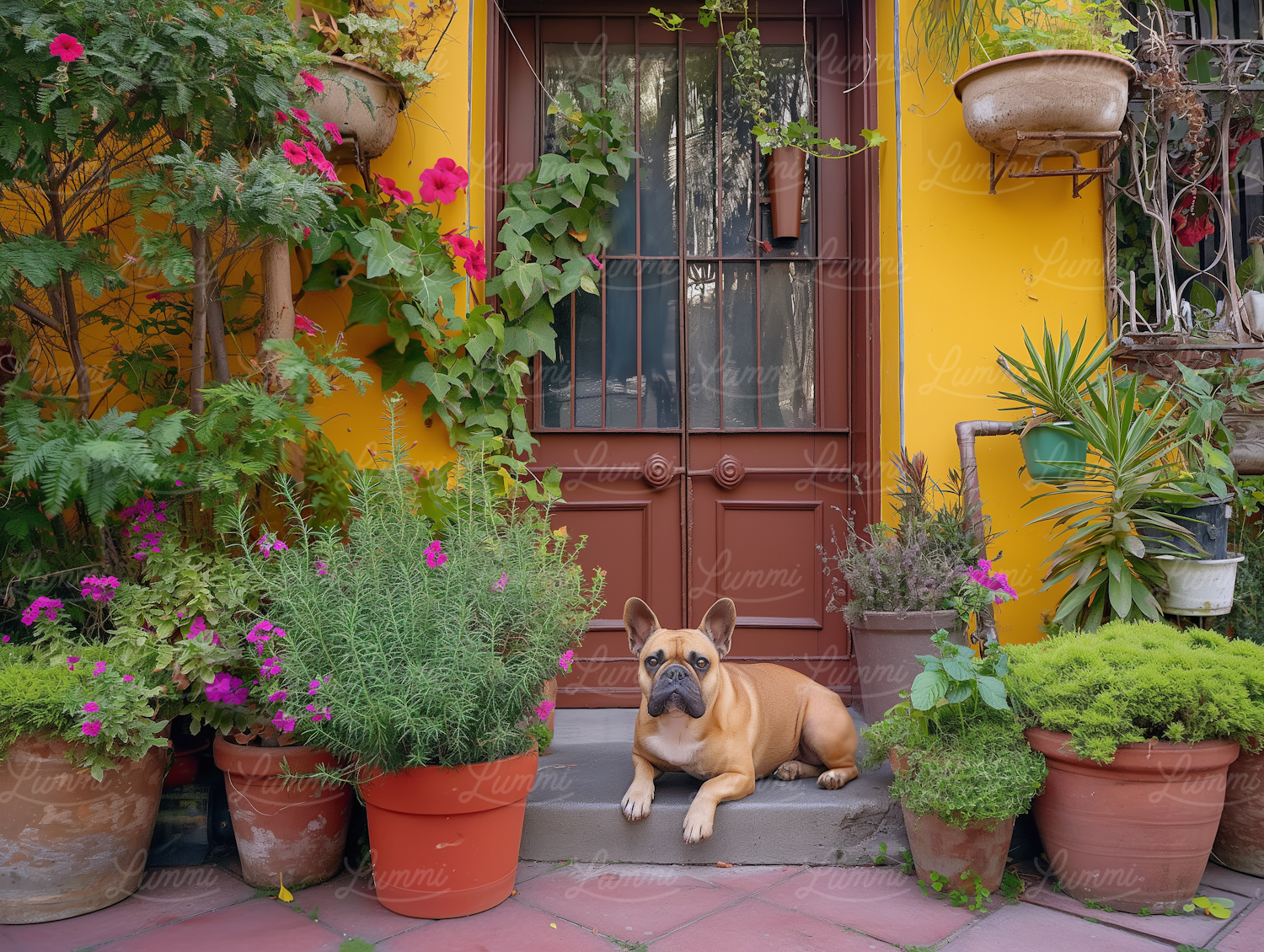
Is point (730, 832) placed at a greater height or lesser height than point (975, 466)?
lesser

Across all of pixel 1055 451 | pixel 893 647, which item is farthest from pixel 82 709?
pixel 1055 451

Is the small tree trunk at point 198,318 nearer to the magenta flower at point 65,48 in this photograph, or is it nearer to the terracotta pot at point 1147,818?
the magenta flower at point 65,48

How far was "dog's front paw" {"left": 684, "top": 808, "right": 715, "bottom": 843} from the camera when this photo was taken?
9.77ft

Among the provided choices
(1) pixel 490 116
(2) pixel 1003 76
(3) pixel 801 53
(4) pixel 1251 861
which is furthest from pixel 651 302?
(4) pixel 1251 861

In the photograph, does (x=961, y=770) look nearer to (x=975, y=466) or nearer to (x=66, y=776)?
(x=975, y=466)

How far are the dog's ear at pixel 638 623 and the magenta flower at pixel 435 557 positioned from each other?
74 cm

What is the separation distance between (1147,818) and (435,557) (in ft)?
7.90

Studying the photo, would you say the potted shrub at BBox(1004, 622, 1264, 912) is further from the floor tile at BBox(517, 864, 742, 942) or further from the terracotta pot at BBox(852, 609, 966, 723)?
the floor tile at BBox(517, 864, 742, 942)

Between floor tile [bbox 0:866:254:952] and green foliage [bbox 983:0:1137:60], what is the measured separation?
174 inches

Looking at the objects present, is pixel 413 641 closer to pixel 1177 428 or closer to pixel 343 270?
pixel 343 270

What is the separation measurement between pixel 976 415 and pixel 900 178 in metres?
1.17

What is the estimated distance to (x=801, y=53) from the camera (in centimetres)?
459

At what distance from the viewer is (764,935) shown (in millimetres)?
2578

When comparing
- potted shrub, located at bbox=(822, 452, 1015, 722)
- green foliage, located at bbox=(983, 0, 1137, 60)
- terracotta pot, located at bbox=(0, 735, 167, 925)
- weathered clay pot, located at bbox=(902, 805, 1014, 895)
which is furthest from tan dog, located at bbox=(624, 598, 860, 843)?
green foliage, located at bbox=(983, 0, 1137, 60)
